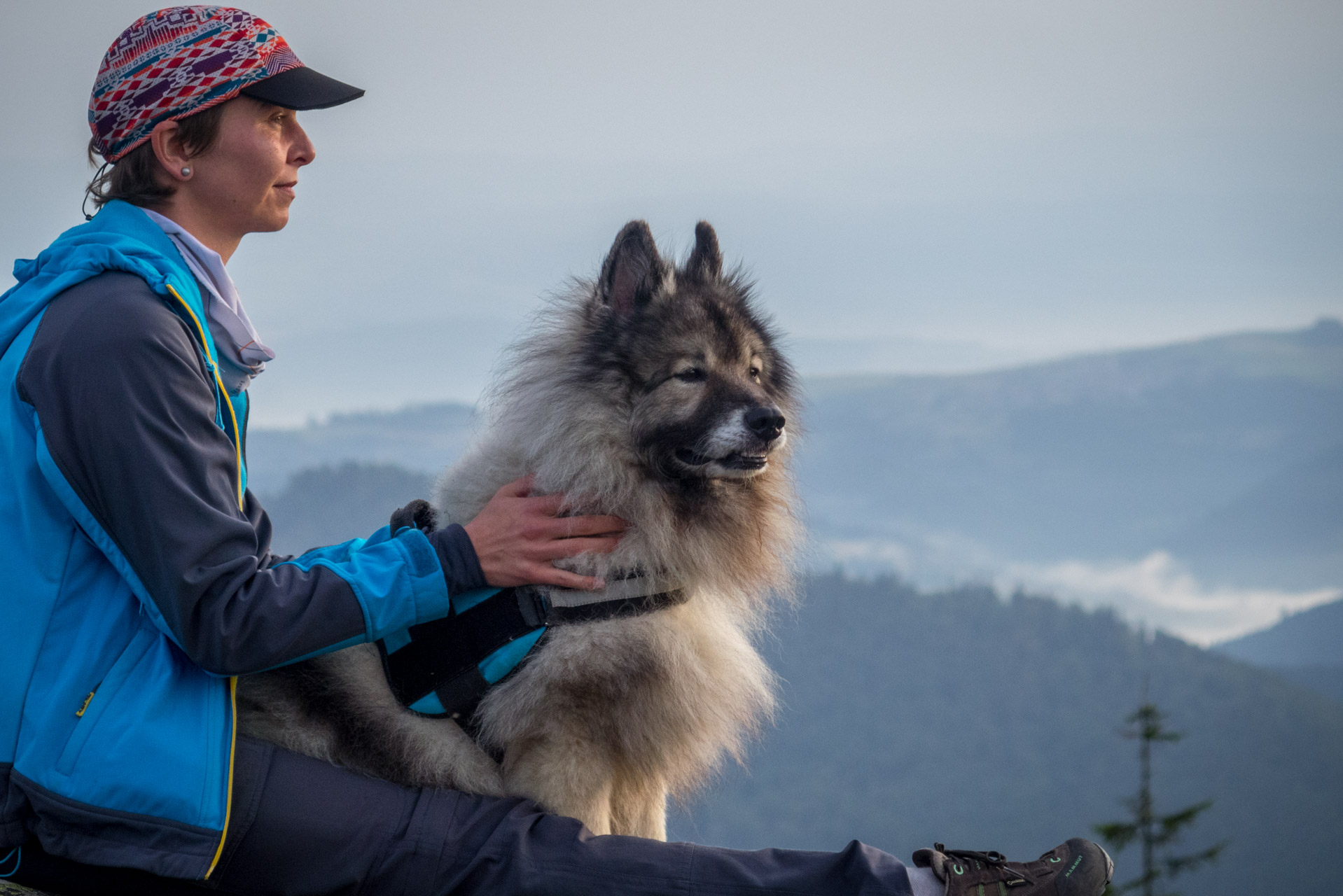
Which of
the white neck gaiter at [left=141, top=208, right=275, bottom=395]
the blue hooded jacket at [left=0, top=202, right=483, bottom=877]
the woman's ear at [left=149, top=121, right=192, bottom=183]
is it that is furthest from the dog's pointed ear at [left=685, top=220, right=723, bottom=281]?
the blue hooded jacket at [left=0, top=202, right=483, bottom=877]

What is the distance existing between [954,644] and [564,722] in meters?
140

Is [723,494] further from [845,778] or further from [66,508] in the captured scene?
[845,778]

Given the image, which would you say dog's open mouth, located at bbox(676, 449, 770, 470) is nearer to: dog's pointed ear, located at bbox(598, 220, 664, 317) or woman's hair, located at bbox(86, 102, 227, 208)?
dog's pointed ear, located at bbox(598, 220, 664, 317)

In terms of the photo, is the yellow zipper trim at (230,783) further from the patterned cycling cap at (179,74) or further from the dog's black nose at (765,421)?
the dog's black nose at (765,421)

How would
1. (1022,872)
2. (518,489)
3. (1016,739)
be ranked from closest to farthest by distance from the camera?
(1022,872) < (518,489) < (1016,739)

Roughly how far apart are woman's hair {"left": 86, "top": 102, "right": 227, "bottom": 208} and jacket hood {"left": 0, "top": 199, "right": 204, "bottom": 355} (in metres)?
0.13

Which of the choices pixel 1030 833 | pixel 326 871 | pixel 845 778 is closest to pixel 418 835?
pixel 326 871

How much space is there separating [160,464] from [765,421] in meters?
1.94

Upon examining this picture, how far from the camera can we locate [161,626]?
8.87 ft

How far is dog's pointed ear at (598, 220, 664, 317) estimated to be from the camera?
3.87m

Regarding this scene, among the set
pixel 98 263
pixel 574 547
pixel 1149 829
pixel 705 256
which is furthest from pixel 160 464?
pixel 1149 829

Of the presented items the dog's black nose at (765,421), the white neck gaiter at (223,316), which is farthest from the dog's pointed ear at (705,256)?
the white neck gaiter at (223,316)

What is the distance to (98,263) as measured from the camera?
2742 millimetres

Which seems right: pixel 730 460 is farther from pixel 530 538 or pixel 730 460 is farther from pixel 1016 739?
pixel 1016 739
